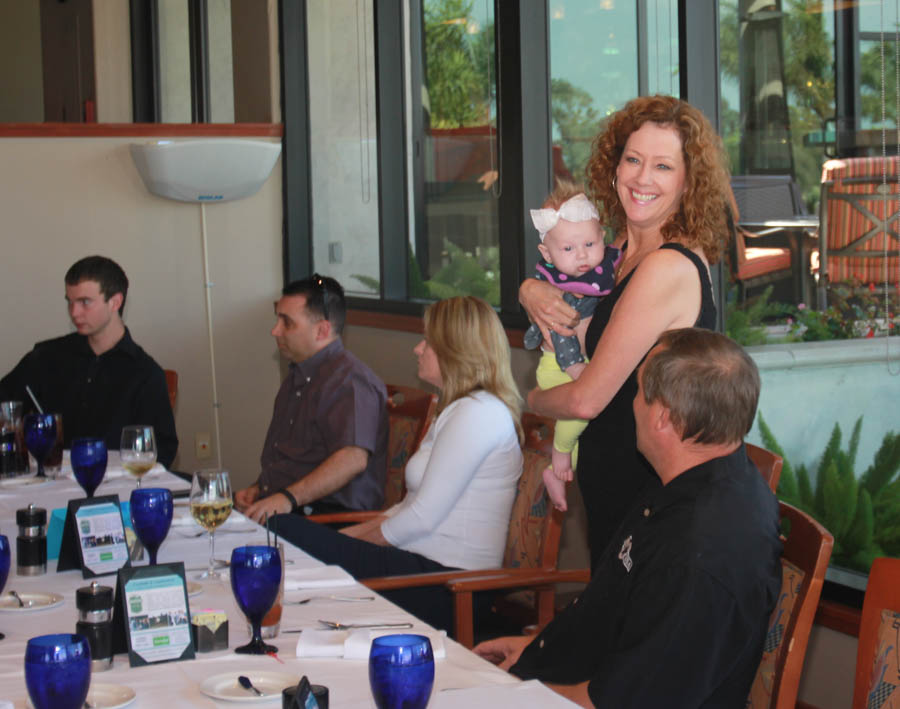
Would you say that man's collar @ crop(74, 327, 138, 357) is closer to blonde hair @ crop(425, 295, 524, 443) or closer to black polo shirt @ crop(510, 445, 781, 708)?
blonde hair @ crop(425, 295, 524, 443)

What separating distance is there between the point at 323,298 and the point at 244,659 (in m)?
2.21

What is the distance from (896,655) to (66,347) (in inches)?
135

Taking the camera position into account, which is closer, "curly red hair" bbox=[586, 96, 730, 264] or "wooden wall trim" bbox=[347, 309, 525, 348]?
"curly red hair" bbox=[586, 96, 730, 264]

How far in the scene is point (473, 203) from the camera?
487cm

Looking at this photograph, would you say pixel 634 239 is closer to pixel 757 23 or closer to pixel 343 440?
pixel 757 23

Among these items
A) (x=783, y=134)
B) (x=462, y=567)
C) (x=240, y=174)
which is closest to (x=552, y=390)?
(x=462, y=567)

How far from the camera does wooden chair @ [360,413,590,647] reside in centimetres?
258

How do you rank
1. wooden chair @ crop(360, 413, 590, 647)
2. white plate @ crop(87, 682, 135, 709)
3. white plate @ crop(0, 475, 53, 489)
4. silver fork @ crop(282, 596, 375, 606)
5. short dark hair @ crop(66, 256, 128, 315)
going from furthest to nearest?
short dark hair @ crop(66, 256, 128, 315) → white plate @ crop(0, 475, 53, 489) → wooden chair @ crop(360, 413, 590, 647) → silver fork @ crop(282, 596, 375, 606) → white plate @ crop(87, 682, 135, 709)

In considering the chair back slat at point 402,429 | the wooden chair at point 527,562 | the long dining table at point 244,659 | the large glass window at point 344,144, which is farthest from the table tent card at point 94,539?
the large glass window at point 344,144

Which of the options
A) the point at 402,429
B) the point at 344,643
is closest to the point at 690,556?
the point at 344,643

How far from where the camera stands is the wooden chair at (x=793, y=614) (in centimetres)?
171

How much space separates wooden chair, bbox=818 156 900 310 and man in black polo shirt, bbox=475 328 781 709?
4.12 ft

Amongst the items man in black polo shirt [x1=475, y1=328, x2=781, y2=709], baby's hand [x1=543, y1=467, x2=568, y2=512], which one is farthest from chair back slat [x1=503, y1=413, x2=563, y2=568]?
man in black polo shirt [x1=475, y1=328, x2=781, y2=709]

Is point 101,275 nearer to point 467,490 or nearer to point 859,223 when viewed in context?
point 467,490
